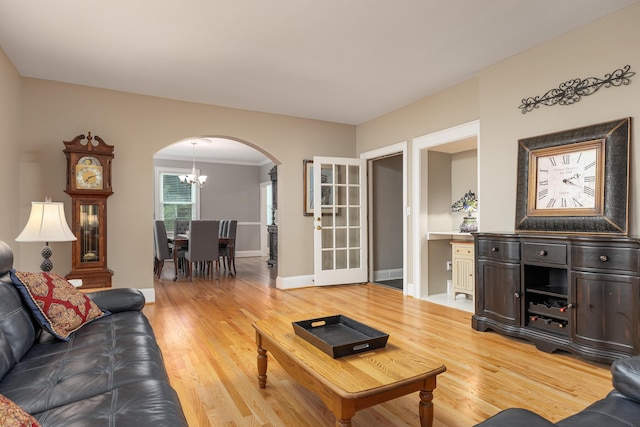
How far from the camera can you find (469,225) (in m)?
4.49

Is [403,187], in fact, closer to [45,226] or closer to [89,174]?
[89,174]

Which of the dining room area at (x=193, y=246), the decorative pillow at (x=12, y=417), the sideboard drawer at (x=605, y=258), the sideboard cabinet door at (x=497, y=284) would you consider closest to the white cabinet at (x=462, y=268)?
the sideboard cabinet door at (x=497, y=284)

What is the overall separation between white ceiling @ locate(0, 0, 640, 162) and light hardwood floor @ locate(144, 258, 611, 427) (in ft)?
8.22

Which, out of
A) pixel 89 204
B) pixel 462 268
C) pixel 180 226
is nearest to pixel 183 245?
pixel 180 226

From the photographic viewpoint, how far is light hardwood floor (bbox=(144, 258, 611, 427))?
194 cm

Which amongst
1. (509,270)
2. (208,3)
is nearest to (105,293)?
(208,3)

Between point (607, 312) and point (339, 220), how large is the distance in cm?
360

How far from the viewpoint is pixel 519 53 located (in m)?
3.33

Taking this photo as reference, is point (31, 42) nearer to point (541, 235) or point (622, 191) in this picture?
point (541, 235)

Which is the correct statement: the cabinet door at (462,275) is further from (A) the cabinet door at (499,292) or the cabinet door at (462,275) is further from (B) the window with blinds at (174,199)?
(B) the window with blinds at (174,199)

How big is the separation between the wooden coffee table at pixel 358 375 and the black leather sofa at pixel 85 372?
21.7 inches

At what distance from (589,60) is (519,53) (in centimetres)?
61

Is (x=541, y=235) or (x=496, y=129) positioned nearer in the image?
(x=541, y=235)

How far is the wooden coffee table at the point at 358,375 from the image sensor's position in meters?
1.41
